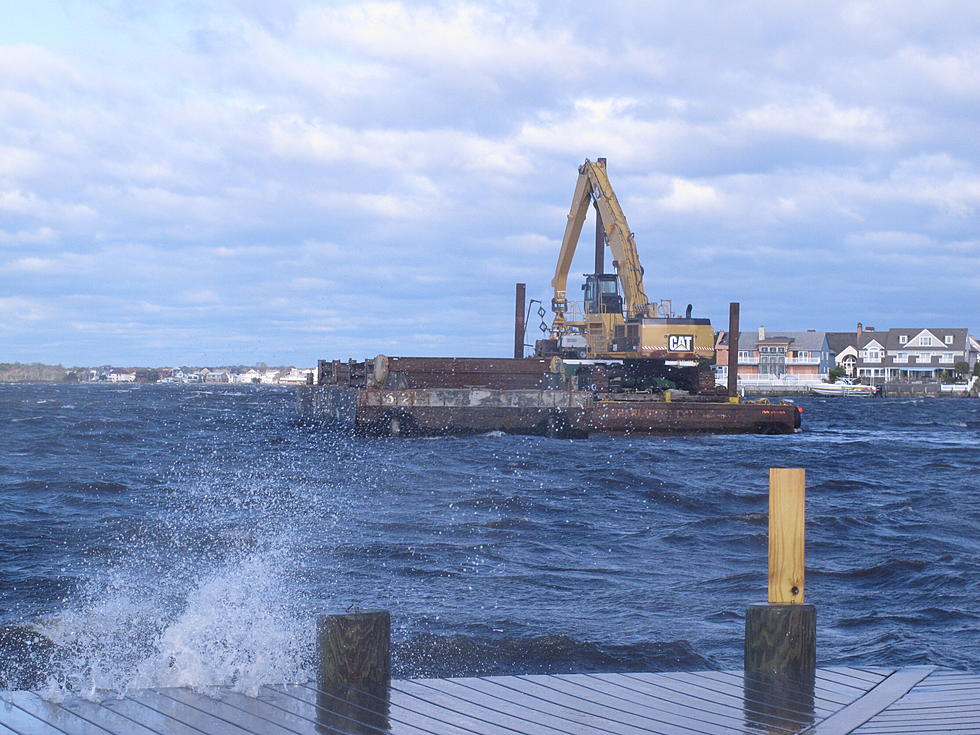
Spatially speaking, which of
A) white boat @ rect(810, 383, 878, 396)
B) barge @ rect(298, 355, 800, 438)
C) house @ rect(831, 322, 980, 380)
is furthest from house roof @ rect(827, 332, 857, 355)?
barge @ rect(298, 355, 800, 438)

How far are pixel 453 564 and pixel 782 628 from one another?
5935 mm

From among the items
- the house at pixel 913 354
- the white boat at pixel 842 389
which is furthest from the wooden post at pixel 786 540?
the house at pixel 913 354

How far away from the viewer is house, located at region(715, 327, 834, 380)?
366 ft

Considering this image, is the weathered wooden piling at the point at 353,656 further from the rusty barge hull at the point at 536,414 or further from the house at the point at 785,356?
the house at the point at 785,356

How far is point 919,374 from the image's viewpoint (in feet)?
382

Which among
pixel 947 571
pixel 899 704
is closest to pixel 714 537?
pixel 947 571

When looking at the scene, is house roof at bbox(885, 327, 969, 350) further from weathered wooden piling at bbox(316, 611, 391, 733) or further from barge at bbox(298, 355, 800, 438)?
weathered wooden piling at bbox(316, 611, 391, 733)

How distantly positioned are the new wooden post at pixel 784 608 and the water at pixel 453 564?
6.43 feet

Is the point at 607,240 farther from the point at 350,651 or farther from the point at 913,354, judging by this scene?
the point at 913,354

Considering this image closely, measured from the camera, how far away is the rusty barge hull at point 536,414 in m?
33.6

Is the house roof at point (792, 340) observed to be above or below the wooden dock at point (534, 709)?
above

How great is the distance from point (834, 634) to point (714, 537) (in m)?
4.90

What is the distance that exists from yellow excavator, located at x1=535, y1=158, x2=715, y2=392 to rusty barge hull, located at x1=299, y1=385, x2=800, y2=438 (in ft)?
18.7

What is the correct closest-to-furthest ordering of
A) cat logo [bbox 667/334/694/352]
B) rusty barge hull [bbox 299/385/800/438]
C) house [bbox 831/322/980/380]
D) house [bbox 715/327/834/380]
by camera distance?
1. rusty barge hull [bbox 299/385/800/438]
2. cat logo [bbox 667/334/694/352]
3. house [bbox 715/327/834/380]
4. house [bbox 831/322/980/380]
